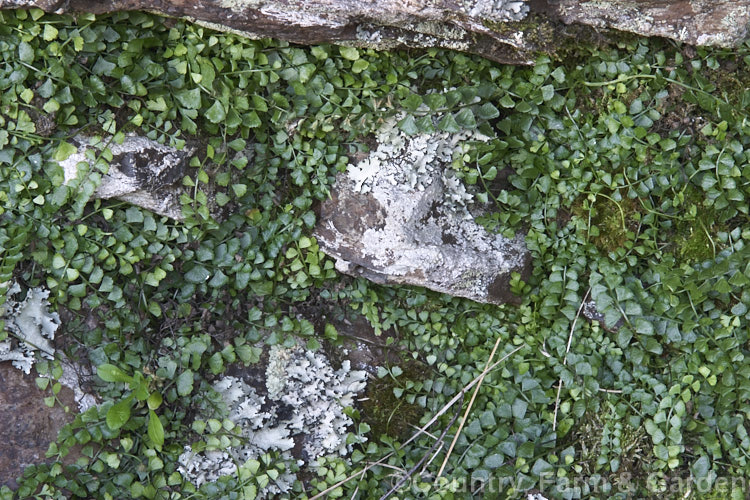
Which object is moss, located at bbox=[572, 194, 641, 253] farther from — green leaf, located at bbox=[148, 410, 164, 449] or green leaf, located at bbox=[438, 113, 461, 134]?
green leaf, located at bbox=[148, 410, 164, 449]

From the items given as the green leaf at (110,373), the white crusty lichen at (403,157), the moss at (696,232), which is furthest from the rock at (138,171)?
the moss at (696,232)

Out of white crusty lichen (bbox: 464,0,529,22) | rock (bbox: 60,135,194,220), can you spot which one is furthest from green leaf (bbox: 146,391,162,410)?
white crusty lichen (bbox: 464,0,529,22)

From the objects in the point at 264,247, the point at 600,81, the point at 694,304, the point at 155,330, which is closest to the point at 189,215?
the point at 264,247

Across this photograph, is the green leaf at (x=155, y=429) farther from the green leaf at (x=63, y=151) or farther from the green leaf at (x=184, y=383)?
the green leaf at (x=63, y=151)

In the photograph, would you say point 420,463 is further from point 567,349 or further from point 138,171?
point 138,171

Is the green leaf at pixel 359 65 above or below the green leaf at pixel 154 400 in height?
above

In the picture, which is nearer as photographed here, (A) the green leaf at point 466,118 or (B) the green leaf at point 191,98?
(B) the green leaf at point 191,98

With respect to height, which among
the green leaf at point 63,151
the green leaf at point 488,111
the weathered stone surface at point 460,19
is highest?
the weathered stone surface at point 460,19
